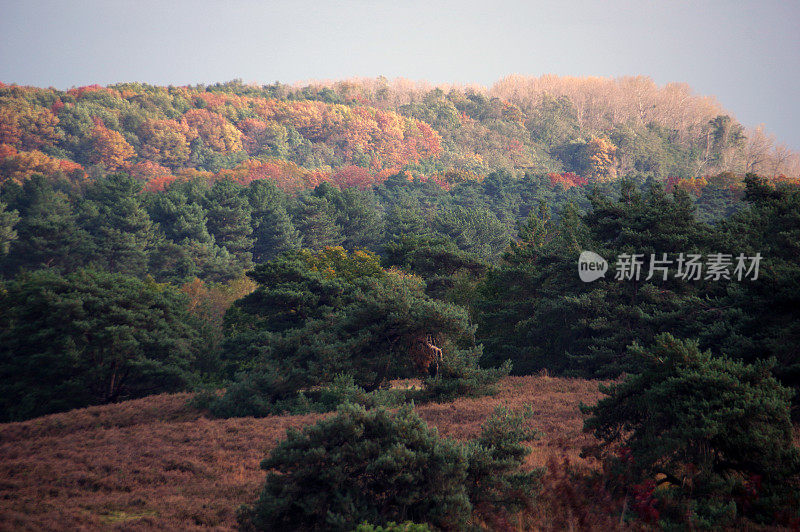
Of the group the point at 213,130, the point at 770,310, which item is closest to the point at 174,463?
the point at 770,310

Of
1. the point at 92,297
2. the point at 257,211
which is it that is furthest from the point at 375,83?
the point at 92,297

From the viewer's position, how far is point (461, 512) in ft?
25.1

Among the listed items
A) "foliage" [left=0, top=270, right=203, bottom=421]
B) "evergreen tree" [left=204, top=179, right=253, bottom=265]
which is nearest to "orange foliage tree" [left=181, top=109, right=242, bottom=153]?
"evergreen tree" [left=204, top=179, right=253, bottom=265]

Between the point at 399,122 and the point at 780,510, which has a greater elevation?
the point at 399,122

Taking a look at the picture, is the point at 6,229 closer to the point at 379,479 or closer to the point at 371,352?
the point at 371,352

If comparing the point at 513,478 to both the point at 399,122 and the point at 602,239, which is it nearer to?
the point at 602,239

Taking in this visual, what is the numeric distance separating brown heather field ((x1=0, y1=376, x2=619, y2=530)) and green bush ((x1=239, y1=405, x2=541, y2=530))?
0.73m

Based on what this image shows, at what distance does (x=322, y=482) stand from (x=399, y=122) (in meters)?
111

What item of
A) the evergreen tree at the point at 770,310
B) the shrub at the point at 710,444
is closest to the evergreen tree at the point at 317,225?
the evergreen tree at the point at 770,310

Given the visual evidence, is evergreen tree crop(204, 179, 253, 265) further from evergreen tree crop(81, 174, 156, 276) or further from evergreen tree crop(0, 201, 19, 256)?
evergreen tree crop(0, 201, 19, 256)

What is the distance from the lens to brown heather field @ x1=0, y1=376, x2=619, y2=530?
833cm

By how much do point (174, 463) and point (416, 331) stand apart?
29.8 ft

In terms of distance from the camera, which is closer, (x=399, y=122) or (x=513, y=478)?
(x=513, y=478)

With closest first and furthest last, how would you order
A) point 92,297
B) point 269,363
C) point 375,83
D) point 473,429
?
1. point 473,429
2. point 269,363
3. point 92,297
4. point 375,83
